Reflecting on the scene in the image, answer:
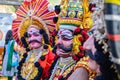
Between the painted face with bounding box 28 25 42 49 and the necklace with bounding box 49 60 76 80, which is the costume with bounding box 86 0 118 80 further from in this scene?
the painted face with bounding box 28 25 42 49

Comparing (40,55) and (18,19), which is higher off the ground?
(18,19)

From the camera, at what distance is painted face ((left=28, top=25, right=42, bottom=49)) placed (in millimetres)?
3113

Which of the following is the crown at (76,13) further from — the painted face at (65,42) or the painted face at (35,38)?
the painted face at (35,38)

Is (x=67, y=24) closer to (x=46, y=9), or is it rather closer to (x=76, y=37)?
(x=76, y=37)

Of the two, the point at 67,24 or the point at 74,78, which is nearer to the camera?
the point at 74,78

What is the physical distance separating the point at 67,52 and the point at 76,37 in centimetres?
12

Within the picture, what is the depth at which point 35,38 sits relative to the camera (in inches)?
123

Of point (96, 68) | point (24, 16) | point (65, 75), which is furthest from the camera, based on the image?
point (24, 16)

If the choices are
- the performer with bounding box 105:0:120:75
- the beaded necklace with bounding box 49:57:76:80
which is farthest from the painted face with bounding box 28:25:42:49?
the performer with bounding box 105:0:120:75

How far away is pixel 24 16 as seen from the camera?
3.26 m

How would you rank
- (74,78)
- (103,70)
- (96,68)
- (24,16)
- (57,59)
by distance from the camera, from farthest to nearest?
(24,16) → (57,59) → (74,78) → (96,68) → (103,70)

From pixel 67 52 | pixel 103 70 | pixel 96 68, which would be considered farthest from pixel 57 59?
pixel 103 70

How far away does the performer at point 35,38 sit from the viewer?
2994 mm

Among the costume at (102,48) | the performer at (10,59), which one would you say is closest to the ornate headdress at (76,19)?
the costume at (102,48)
